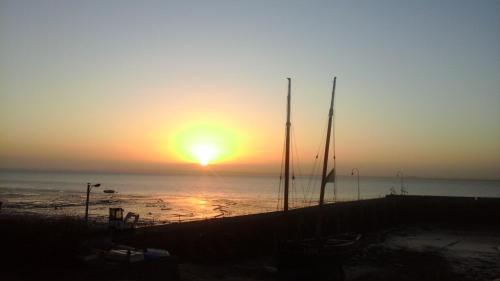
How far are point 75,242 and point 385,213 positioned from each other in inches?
1645

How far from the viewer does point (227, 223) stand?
1315 inches

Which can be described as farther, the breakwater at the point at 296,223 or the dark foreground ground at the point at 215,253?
the breakwater at the point at 296,223

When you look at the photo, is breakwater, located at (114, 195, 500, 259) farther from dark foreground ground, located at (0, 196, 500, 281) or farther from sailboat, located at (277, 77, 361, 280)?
sailboat, located at (277, 77, 361, 280)

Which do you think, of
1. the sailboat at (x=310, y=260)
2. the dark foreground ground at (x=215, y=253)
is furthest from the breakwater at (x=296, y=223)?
the sailboat at (x=310, y=260)

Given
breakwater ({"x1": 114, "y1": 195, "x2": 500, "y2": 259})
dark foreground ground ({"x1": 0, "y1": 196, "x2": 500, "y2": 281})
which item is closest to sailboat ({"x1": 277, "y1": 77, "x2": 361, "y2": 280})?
dark foreground ground ({"x1": 0, "y1": 196, "x2": 500, "y2": 281})

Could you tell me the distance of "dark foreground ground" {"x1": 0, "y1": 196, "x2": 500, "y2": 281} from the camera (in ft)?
68.6

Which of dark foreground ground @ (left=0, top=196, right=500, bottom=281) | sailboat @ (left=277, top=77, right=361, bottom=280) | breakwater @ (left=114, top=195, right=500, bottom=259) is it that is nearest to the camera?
dark foreground ground @ (left=0, top=196, right=500, bottom=281)

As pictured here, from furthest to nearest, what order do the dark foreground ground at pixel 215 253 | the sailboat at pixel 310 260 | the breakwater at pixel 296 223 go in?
the breakwater at pixel 296 223
the sailboat at pixel 310 260
the dark foreground ground at pixel 215 253

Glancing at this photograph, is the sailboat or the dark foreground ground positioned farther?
the sailboat

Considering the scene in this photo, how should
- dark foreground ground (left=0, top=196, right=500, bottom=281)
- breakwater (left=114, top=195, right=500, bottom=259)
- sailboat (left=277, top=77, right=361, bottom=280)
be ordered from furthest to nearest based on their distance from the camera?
1. breakwater (left=114, top=195, right=500, bottom=259)
2. sailboat (left=277, top=77, right=361, bottom=280)
3. dark foreground ground (left=0, top=196, right=500, bottom=281)

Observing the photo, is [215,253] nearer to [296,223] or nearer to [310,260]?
[310,260]

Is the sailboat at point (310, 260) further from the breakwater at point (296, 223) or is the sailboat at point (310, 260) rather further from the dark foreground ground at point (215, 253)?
the breakwater at point (296, 223)

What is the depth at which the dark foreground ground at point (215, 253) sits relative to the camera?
823 inches

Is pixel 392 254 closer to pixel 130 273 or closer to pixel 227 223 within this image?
pixel 227 223
